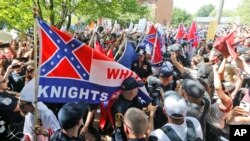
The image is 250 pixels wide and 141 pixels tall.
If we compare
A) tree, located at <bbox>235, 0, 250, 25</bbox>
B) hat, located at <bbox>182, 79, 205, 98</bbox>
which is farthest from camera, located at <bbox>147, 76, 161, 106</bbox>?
tree, located at <bbox>235, 0, 250, 25</bbox>

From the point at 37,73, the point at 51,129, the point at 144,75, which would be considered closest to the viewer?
the point at 37,73

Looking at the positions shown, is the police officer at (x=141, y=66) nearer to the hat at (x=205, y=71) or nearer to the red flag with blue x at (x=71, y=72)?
the hat at (x=205, y=71)

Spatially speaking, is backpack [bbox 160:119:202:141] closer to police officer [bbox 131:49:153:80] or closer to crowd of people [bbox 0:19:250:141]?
crowd of people [bbox 0:19:250:141]

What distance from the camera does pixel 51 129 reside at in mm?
3965

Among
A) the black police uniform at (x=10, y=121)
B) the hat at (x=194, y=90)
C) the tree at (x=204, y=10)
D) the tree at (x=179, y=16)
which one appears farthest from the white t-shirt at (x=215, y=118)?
the tree at (x=204, y=10)

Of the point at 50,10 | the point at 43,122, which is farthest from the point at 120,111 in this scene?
the point at 50,10

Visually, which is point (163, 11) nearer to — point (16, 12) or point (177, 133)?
point (16, 12)

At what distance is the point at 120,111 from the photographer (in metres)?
4.34

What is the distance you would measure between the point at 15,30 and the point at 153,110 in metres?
15.1

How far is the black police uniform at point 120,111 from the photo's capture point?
4.24 metres

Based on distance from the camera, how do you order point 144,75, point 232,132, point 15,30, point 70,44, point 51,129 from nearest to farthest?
1. point 232,132
2. point 51,129
3. point 70,44
4. point 144,75
5. point 15,30

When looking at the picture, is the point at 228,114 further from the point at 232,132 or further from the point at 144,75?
the point at 144,75

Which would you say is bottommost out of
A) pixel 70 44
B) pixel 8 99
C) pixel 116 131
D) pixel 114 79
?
pixel 116 131

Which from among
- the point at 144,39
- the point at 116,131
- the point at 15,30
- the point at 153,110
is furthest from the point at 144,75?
the point at 15,30
